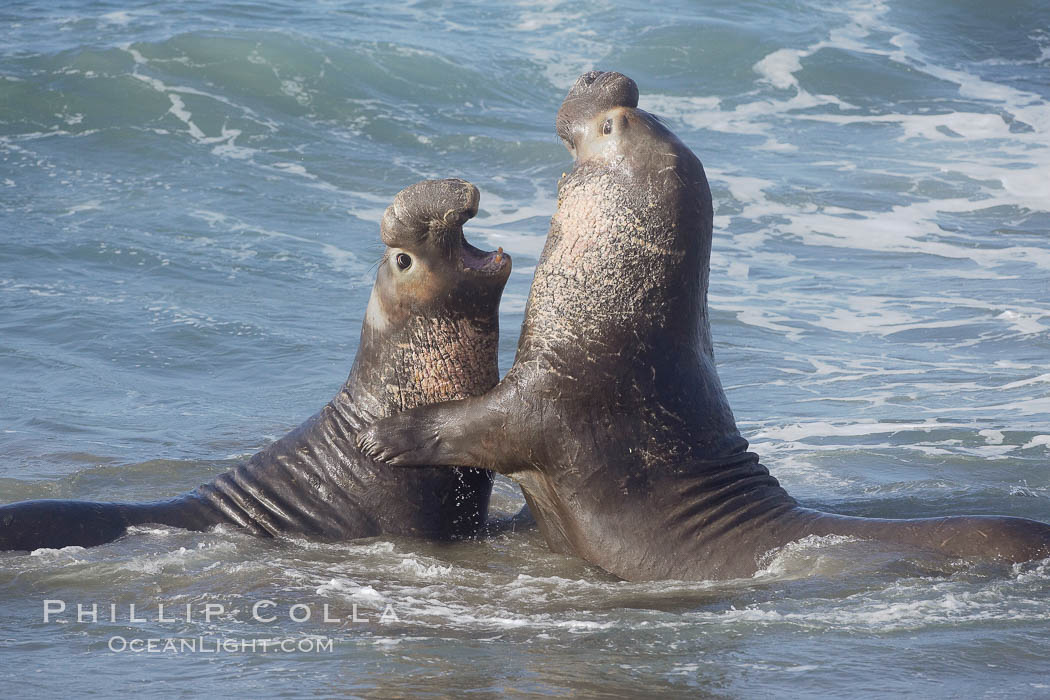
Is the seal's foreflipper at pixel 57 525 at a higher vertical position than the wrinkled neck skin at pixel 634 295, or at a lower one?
lower

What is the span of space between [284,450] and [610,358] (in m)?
1.95

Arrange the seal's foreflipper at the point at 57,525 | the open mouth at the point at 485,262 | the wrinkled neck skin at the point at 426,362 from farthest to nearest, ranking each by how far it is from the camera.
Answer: the wrinkled neck skin at the point at 426,362 → the open mouth at the point at 485,262 → the seal's foreflipper at the point at 57,525

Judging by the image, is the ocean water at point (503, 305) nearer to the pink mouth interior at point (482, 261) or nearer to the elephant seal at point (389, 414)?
the elephant seal at point (389, 414)

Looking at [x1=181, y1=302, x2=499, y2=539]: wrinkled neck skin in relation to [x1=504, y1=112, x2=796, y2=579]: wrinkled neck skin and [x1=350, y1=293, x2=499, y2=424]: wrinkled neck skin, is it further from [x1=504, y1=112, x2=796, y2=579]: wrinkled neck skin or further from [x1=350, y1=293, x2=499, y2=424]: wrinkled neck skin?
[x1=504, y1=112, x2=796, y2=579]: wrinkled neck skin

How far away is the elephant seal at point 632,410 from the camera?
19.9ft

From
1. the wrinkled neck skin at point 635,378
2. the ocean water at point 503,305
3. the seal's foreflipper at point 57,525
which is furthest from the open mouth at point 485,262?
the seal's foreflipper at point 57,525

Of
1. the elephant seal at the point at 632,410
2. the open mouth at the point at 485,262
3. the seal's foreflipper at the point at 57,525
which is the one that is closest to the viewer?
the elephant seal at the point at 632,410

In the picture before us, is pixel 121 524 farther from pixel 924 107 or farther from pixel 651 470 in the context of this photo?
pixel 924 107

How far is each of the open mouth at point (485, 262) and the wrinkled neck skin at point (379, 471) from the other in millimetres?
260

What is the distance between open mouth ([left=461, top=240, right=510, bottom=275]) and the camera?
21.6ft

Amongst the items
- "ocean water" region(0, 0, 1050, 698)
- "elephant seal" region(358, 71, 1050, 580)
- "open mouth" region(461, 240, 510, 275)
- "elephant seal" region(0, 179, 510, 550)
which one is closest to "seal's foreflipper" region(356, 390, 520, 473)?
"elephant seal" region(358, 71, 1050, 580)

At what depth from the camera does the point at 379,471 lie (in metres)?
6.69

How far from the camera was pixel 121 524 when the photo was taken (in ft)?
21.9

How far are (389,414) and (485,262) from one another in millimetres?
903
